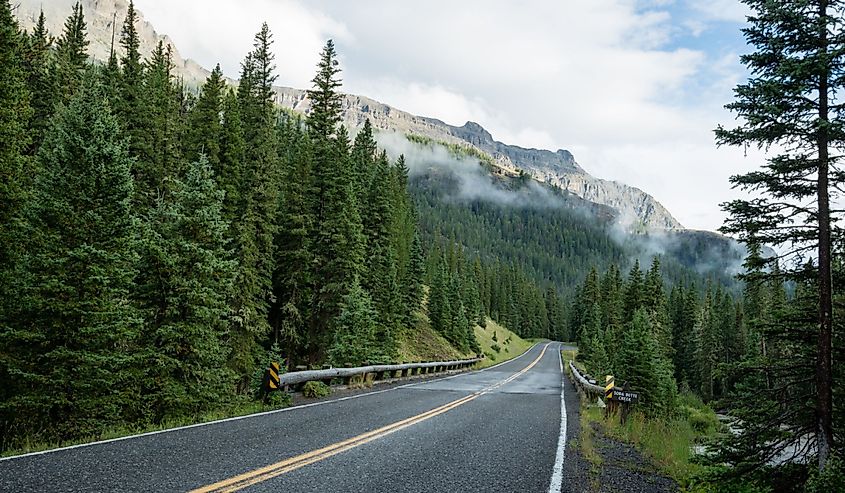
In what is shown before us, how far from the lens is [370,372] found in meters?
22.3

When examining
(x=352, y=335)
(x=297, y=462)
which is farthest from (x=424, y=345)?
(x=297, y=462)

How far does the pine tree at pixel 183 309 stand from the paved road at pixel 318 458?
4660 millimetres

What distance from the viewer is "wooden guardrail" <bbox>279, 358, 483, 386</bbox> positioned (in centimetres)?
1513

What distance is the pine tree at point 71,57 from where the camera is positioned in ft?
105

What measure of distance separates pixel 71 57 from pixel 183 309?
109 feet

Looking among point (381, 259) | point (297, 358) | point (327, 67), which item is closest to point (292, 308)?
point (297, 358)

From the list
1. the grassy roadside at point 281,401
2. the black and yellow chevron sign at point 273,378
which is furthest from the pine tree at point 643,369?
the grassy roadside at point 281,401

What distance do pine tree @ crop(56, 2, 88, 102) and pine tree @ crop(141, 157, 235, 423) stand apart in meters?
20.8

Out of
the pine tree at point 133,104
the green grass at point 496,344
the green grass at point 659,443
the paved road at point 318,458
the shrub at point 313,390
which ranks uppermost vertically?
the pine tree at point 133,104

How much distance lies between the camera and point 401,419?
12.1 meters

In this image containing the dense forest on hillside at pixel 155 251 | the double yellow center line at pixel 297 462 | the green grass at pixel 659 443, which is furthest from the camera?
the dense forest on hillside at pixel 155 251

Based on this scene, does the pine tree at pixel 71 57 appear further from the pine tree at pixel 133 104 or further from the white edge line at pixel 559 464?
the white edge line at pixel 559 464

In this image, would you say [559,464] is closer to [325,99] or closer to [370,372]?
[370,372]

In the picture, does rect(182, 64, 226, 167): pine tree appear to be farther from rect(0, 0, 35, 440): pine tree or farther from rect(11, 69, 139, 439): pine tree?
rect(11, 69, 139, 439): pine tree
